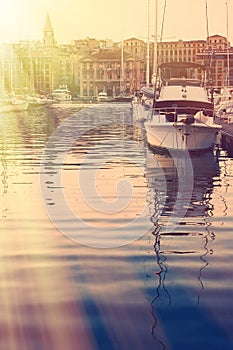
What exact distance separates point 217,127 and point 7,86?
113600 mm

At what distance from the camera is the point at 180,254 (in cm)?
908

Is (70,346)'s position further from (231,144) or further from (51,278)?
(231,144)

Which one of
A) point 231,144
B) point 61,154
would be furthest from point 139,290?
point 231,144

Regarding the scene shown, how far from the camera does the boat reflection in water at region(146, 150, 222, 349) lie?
6301mm

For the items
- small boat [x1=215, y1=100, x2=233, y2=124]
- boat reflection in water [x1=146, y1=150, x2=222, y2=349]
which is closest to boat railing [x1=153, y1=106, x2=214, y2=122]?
boat reflection in water [x1=146, y1=150, x2=222, y2=349]

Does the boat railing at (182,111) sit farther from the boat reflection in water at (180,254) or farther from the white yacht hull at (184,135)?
the boat reflection in water at (180,254)

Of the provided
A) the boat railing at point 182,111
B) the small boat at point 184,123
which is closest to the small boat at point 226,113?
the small boat at point 184,123

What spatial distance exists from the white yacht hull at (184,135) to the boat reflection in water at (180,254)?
3440 mm

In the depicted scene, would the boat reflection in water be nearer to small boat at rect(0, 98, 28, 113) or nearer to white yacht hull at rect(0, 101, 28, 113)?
white yacht hull at rect(0, 101, 28, 113)

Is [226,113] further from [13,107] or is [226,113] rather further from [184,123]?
[13,107]

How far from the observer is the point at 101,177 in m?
17.7

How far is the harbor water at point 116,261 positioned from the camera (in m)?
6.20

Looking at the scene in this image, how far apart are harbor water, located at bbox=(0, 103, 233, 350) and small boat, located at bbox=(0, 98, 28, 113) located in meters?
55.2

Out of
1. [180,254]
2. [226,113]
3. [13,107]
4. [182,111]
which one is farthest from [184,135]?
[13,107]
